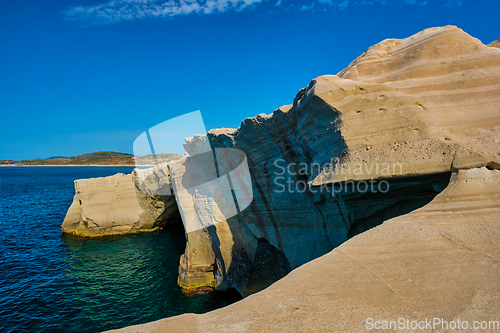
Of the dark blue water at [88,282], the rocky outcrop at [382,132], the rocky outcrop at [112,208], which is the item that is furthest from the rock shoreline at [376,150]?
the rocky outcrop at [112,208]

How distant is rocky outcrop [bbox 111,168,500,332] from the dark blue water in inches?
412

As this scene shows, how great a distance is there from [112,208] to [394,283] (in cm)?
2467

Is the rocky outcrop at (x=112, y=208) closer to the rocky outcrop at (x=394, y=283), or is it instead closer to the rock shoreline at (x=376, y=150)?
the rock shoreline at (x=376, y=150)

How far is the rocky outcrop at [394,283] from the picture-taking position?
7.23 ft

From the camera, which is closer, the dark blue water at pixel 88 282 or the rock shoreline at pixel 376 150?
the rock shoreline at pixel 376 150

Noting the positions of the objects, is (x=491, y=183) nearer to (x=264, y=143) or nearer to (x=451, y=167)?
(x=451, y=167)

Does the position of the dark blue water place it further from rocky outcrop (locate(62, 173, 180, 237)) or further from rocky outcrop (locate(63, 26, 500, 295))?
rocky outcrop (locate(63, 26, 500, 295))

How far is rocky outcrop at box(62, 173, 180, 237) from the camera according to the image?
22328mm

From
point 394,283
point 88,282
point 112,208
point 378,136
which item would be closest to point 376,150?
point 378,136

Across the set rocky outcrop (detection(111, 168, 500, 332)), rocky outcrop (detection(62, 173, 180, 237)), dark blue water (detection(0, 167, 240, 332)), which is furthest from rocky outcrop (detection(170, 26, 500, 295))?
rocky outcrop (detection(62, 173, 180, 237))

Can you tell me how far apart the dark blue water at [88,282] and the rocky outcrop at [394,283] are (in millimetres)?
10461

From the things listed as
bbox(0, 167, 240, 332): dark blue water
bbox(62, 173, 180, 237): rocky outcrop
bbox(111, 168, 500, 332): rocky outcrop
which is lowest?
bbox(0, 167, 240, 332): dark blue water

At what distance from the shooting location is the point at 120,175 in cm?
2389

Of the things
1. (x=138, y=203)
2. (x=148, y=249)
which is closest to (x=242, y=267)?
(x=148, y=249)
